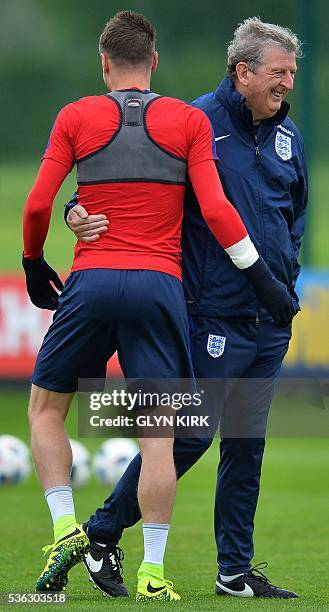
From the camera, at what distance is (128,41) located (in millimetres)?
5012

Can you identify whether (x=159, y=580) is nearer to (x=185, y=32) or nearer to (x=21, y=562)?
(x=21, y=562)

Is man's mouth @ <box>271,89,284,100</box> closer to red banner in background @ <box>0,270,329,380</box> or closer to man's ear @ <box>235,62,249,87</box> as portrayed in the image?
man's ear @ <box>235,62,249,87</box>

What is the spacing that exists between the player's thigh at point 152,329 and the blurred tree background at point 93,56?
394 inches

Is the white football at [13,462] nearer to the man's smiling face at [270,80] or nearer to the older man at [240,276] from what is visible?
the older man at [240,276]

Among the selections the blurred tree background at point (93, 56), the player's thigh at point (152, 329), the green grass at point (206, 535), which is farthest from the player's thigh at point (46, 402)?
the blurred tree background at point (93, 56)

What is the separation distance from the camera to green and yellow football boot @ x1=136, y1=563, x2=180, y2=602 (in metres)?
4.93

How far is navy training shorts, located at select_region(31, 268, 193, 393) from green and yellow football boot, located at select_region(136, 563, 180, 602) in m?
0.72

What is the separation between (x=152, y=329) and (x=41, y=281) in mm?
541

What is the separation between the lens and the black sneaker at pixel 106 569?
5402 mm

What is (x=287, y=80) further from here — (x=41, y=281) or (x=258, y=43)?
(x=41, y=281)

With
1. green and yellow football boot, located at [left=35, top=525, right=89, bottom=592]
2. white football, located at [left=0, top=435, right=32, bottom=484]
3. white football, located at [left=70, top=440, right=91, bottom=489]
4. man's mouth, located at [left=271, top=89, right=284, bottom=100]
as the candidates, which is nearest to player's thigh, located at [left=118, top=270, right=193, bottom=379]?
green and yellow football boot, located at [left=35, top=525, right=89, bottom=592]

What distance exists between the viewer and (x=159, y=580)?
4953 mm

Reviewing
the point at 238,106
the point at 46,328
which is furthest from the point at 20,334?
the point at 238,106

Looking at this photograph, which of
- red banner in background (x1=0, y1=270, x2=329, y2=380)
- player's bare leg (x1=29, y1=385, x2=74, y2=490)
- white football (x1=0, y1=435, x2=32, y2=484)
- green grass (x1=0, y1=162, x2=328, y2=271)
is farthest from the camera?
green grass (x1=0, y1=162, x2=328, y2=271)
